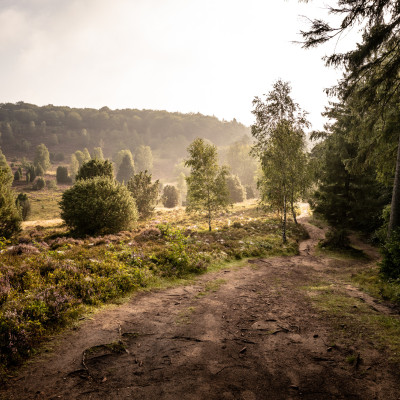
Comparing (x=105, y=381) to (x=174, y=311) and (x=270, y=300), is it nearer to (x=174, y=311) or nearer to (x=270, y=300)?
(x=174, y=311)

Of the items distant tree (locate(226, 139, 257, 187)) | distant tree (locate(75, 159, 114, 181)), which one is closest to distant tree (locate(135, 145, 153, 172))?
distant tree (locate(226, 139, 257, 187))

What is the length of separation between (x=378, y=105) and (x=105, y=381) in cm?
1040

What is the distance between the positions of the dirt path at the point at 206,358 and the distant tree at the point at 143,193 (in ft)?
94.1

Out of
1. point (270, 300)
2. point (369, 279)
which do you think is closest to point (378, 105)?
point (369, 279)

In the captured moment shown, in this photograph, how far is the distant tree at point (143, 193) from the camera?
3394cm

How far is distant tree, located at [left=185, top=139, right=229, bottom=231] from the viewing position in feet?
70.1

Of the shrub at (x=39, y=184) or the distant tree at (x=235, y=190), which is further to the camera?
the shrub at (x=39, y=184)

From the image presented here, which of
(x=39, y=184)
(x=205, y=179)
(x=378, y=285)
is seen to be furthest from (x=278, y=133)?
(x=39, y=184)

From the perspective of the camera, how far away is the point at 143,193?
34438 millimetres

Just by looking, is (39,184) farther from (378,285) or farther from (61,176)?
(378,285)

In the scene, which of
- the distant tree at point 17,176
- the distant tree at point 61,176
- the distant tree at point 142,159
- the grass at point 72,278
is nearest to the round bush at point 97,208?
the grass at point 72,278

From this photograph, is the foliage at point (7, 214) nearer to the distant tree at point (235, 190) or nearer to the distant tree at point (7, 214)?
the distant tree at point (7, 214)

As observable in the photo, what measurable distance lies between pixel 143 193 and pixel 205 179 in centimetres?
1608

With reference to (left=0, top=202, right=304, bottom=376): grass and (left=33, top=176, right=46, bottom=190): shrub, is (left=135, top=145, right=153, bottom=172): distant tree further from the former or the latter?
A: (left=0, top=202, right=304, bottom=376): grass
